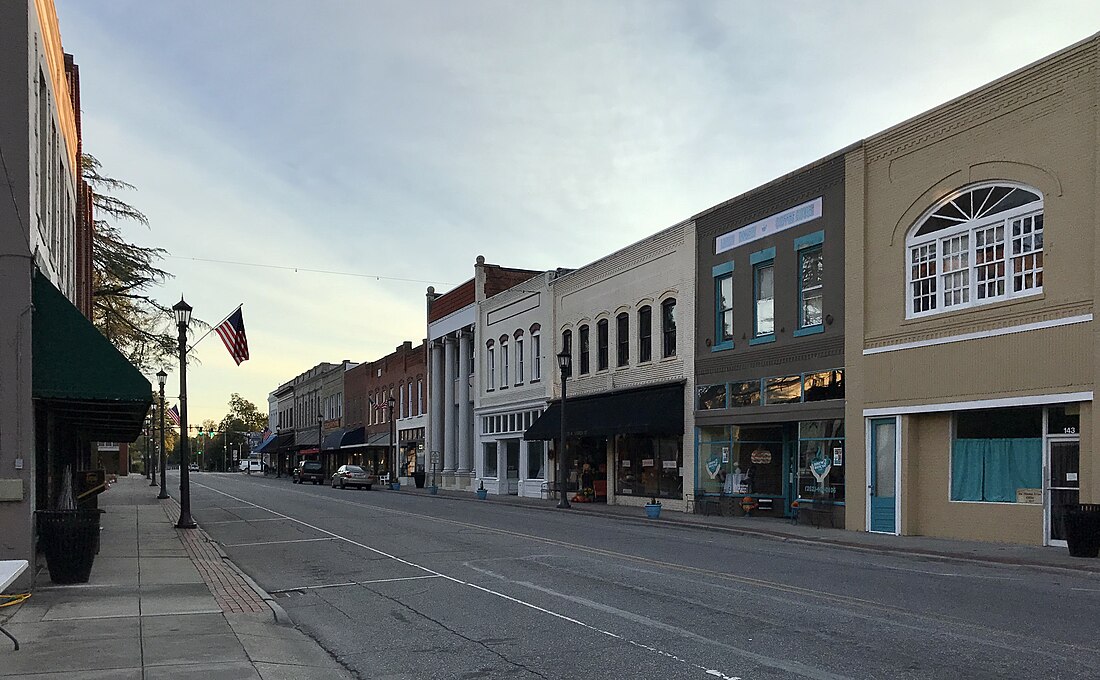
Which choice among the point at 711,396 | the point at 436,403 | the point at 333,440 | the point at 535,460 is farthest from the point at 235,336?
the point at 333,440

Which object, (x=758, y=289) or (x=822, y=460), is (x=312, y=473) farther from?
(x=822, y=460)

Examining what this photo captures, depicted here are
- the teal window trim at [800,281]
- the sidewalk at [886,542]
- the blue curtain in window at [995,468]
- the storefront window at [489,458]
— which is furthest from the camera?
the storefront window at [489,458]

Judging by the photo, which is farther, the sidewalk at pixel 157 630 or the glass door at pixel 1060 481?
the glass door at pixel 1060 481

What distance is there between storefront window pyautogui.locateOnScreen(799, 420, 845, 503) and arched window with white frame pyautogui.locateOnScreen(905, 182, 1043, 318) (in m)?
3.86

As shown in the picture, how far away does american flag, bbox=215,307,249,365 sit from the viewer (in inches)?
1156

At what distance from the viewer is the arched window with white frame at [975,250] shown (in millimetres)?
20422

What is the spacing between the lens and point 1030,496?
65.8 ft

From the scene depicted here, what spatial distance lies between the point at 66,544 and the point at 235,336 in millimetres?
16362

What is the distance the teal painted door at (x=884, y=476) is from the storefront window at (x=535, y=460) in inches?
810

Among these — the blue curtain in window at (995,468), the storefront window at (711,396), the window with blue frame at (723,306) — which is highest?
the window with blue frame at (723,306)

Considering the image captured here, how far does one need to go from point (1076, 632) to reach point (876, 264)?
14.9 metres

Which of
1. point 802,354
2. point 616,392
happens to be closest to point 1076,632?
point 802,354

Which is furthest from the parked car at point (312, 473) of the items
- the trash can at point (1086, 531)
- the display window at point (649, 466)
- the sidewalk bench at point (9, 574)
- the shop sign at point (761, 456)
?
the sidewalk bench at point (9, 574)

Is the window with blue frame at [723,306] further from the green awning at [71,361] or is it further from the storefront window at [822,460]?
the green awning at [71,361]
